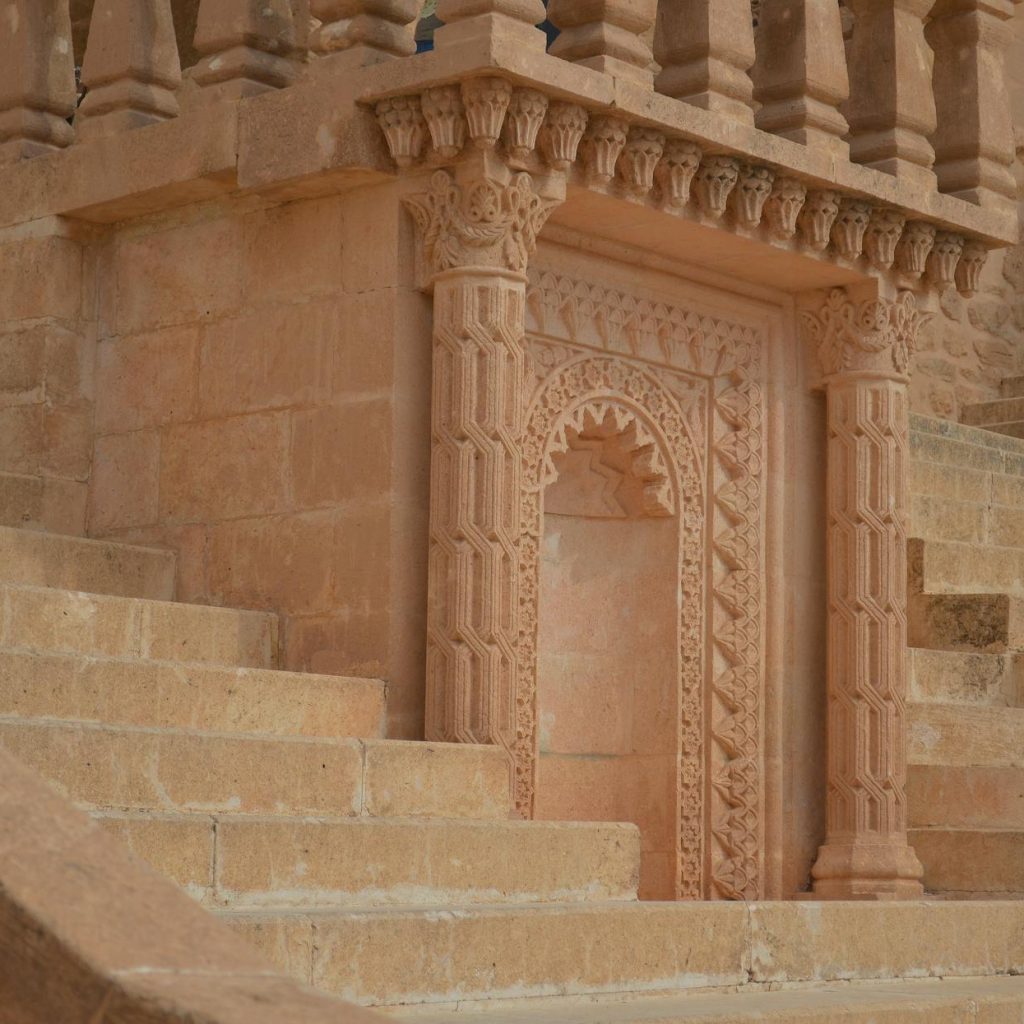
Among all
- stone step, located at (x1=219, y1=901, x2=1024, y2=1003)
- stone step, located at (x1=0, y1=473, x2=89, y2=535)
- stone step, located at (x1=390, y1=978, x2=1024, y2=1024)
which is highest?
stone step, located at (x1=0, y1=473, x2=89, y2=535)

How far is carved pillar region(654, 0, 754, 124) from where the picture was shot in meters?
7.54

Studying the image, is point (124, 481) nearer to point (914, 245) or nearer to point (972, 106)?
point (914, 245)

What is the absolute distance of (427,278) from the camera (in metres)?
7.01

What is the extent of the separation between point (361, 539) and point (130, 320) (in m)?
1.43

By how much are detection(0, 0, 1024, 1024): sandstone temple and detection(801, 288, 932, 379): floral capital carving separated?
17mm

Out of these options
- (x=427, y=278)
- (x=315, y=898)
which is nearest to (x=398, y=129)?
(x=427, y=278)

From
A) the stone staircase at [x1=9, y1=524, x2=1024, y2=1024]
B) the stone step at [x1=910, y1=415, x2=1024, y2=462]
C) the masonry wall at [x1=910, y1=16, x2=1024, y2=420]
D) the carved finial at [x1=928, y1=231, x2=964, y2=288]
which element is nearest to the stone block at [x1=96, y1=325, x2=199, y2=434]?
the stone staircase at [x1=9, y1=524, x2=1024, y2=1024]

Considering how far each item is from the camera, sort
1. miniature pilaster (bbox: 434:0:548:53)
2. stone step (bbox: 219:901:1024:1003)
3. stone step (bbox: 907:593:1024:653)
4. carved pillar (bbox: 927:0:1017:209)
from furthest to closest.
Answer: stone step (bbox: 907:593:1024:653) < carved pillar (bbox: 927:0:1017:209) < miniature pilaster (bbox: 434:0:548:53) < stone step (bbox: 219:901:1024:1003)

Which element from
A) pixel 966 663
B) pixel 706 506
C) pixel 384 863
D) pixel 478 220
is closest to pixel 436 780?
pixel 384 863

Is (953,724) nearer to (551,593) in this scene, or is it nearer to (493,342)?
(551,593)

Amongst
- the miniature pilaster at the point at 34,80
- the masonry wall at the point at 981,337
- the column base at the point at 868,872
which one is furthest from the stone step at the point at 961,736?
the masonry wall at the point at 981,337

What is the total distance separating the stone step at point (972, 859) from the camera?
27.0 ft

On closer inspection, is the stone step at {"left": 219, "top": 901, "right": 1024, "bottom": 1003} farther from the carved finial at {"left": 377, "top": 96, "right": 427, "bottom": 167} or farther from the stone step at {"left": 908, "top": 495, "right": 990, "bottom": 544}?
the stone step at {"left": 908, "top": 495, "right": 990, "bottom": 544}

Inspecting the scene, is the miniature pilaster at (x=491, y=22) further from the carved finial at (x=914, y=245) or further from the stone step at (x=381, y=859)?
the stone step at (x=381, y=859)
